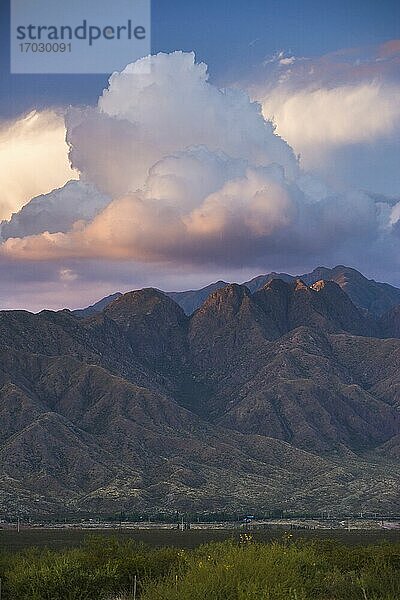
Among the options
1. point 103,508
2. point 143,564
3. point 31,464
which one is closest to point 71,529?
point 103,508

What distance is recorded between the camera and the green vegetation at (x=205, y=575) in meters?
22.5

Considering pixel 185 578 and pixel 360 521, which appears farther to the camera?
pixel 360 521

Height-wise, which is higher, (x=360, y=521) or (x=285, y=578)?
(x=285, y=578)

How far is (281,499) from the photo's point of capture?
200 meters

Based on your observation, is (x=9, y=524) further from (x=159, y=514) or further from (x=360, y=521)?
(x=360, y=521)

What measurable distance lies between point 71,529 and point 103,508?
38.3m

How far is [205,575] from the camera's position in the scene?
23.0 metres

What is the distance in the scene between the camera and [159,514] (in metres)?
181

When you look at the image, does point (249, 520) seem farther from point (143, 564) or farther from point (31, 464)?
point (143, 564)

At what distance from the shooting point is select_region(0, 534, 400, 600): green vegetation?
22453mm

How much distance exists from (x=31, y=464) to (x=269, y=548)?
578 feet

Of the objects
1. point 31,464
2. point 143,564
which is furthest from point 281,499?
point 143,564

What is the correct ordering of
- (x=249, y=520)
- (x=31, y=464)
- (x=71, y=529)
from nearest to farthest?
(x=71, y=529) < (x=249, y=520) < (x=31, y=464)

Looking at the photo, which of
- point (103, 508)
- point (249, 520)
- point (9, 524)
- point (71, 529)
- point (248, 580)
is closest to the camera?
point (248, 580)
